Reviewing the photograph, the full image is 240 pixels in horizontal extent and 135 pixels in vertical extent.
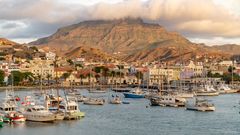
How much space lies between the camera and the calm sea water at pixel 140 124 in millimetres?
33312

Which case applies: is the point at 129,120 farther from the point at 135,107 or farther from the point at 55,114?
the point at 135,107

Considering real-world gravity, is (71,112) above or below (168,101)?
below

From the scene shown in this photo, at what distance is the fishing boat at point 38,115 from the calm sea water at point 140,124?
0.54 meters

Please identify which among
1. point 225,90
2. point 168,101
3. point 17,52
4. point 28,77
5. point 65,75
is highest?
point 17,52

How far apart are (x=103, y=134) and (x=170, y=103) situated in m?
20.4

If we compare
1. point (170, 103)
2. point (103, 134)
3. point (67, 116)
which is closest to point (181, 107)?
point (170, 103)

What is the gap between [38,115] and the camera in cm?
3581

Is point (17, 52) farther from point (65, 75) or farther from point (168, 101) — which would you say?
point (168, 101)

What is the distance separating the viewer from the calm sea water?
3331cm

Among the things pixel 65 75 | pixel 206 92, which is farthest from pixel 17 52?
pixel 206 92

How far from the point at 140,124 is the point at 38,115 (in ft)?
22.7

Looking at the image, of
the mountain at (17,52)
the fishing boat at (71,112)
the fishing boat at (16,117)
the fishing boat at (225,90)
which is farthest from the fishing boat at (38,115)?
the mountain at (17,52)

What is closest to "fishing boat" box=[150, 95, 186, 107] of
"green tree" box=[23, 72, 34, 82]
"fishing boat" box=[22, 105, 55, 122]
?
"fishing boat" box=[22, 105, 55, 122]

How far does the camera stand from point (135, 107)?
2030 inches
